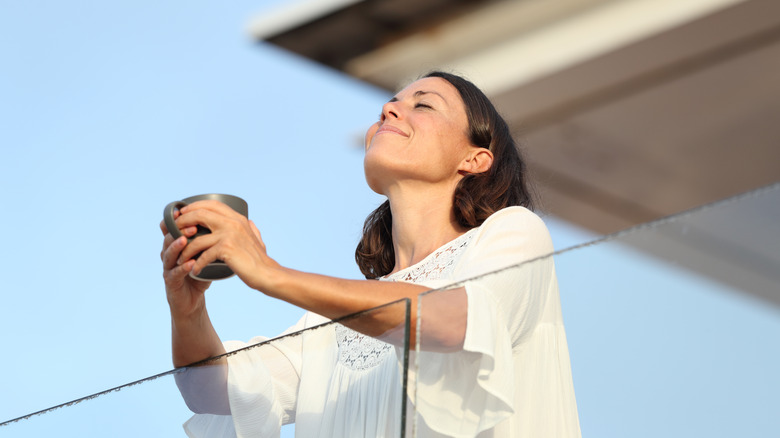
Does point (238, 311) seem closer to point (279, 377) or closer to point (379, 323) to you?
point (279, 377)

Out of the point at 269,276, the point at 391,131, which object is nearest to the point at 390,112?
the point at 391,131

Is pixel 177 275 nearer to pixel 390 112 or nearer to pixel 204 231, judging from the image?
pixel 204 231

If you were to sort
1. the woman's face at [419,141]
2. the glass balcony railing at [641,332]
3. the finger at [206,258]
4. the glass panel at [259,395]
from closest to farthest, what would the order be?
the glass balcony railing at [641,332], the glass panel at [259,395], the finger at [206,258], the woman's face at [419,141]

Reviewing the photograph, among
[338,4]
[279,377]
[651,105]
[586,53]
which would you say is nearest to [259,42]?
[338,4]

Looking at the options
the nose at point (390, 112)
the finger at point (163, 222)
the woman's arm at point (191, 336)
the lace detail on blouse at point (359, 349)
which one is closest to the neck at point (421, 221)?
the nose at point (390, 112)

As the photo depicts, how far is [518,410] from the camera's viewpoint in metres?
1.14

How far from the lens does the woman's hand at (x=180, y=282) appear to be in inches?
52.2

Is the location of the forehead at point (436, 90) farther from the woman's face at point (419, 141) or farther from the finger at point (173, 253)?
the finger at point (173, 253)

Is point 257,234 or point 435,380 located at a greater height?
point 257,234

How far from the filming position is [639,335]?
3.43 ft

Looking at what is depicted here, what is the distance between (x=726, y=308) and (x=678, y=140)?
5.50 meters

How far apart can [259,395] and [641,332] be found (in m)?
0.45

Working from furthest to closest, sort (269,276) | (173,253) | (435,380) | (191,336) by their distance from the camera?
1. (191,336)
2. (173,253)
3. (269,276)
4. (435,380)

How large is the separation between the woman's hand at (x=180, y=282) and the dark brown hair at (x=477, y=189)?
18.9 inches
